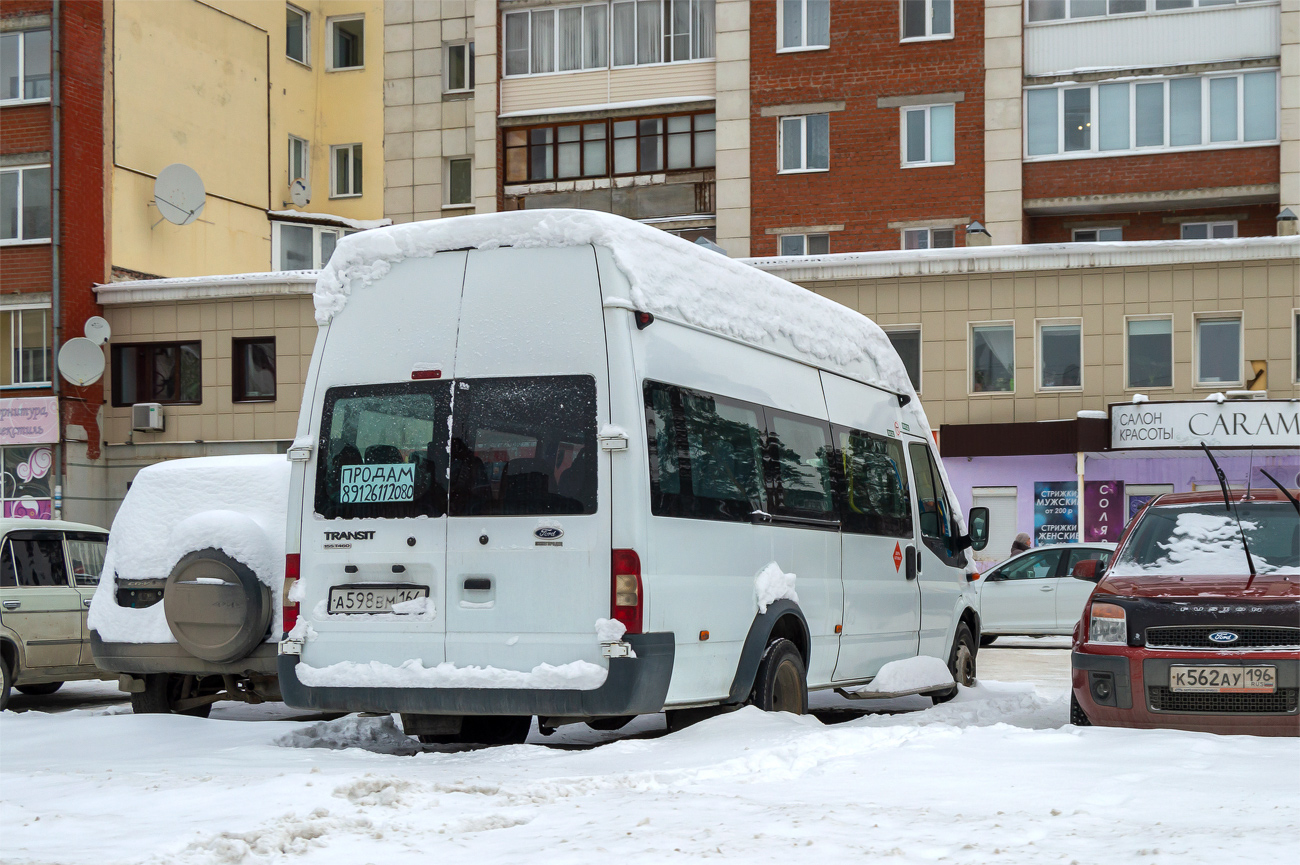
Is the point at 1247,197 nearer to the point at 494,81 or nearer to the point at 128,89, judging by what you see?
the point at 494,81

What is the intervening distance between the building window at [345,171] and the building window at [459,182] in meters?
3.87

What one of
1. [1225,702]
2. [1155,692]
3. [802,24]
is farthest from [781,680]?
[802,24]

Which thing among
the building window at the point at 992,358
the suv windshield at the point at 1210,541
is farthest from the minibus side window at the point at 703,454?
the building window at the point at 992,358

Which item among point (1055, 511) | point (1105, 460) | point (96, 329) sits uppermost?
point (96, 329)

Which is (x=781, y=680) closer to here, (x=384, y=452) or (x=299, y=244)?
(x=384, y=452)

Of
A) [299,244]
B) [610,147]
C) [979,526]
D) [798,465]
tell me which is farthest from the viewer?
[299,244]

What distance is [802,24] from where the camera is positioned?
116 ft

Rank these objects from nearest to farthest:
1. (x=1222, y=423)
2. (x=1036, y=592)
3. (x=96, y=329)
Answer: (x=1036, y=592) < (x=1222, y=423) < (x=96, y=329)

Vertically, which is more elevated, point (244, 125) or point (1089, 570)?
point (244, 125)

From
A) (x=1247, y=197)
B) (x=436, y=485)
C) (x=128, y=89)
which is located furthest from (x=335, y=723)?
(x=128, y=89)

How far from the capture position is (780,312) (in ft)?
33.4

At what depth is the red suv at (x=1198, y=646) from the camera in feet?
29.6

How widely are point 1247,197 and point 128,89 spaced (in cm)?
2409

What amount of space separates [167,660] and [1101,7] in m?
27.9
